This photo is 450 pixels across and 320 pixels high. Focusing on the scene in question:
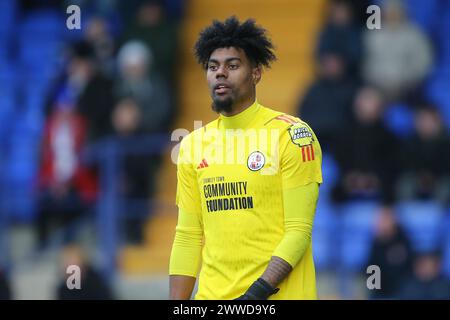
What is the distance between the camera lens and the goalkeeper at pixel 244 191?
229 inches

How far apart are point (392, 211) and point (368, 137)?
861mm

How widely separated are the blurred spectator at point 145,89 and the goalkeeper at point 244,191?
262 inches

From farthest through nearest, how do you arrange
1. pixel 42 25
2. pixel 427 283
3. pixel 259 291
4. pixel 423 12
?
1. pixel 42 25
2. pixel 423 12
3. pixel 427 283
4. pixel 259 291

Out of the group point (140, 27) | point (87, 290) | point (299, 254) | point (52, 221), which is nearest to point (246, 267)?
point (299, 254)

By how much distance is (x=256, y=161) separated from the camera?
5.95 meters

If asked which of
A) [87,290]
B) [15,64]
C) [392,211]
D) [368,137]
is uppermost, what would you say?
[15,64]

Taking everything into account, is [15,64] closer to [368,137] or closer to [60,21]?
[60,21]

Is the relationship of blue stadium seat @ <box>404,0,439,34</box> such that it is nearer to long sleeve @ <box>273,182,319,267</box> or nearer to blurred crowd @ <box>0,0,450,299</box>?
blurred crowd @ <box>0,0,450,299</box>

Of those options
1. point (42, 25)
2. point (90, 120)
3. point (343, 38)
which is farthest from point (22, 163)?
point (343, 38)

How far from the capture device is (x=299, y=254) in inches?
228

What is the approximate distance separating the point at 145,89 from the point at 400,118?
2894mm

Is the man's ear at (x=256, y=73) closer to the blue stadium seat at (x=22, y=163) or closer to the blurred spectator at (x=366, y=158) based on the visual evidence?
the blurred spectator at (x=366, y=158)

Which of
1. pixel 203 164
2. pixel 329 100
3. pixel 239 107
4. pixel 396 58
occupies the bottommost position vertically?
pixel 203 164

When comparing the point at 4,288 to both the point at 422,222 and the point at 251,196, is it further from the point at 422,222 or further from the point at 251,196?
the point at 251,196
